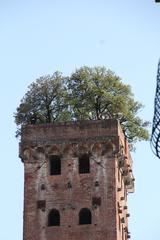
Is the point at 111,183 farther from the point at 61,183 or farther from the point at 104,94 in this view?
the point at 104,94

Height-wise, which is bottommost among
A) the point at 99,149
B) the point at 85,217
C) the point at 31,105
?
the point at 85,217

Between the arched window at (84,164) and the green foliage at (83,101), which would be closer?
the arched window at (84,164)

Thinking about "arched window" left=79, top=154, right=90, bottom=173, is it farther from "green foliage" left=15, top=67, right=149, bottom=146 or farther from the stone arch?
"green foliage" left=15, top=67, right=149, bottom=146

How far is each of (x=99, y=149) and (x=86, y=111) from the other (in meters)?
2.92

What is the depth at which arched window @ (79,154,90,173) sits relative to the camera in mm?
33625

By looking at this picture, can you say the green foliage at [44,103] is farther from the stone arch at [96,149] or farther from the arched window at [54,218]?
the arched window at [54,218]

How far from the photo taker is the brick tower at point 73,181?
3244 centimetres

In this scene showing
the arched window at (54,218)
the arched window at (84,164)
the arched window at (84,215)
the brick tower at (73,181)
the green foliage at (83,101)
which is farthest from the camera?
the green foliage at (83,101)

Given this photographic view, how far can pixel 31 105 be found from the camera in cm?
3641

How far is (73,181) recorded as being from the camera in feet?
109

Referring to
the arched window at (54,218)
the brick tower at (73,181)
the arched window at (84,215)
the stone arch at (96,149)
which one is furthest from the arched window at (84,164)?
the arched window at (54,218)

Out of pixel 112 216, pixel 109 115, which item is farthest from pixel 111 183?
pixel 109 115

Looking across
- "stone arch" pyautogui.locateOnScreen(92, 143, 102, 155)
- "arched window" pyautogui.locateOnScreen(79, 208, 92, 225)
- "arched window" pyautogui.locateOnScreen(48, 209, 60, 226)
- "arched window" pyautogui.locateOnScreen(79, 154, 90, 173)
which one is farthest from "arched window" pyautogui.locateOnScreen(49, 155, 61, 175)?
"arched window" pyautogui.locateOnScreen(79, 208, 92, 225)

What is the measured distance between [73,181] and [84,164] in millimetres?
1072
